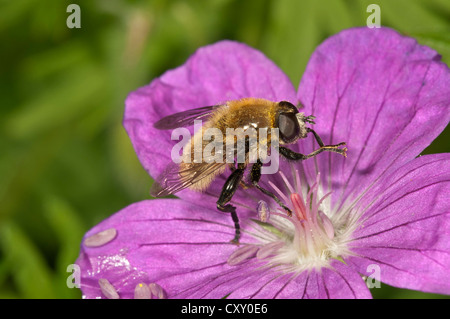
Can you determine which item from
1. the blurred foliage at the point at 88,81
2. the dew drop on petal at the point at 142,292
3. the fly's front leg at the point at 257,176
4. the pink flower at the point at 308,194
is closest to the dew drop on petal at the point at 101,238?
the pink flower at the point at 308,194

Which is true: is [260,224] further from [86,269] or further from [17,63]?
[17,63]

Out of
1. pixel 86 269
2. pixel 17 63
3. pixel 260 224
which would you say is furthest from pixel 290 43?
pixel 17 63

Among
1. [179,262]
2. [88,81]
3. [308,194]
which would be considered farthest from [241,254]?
[88,81]

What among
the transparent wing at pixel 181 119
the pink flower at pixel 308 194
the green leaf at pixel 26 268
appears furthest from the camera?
the green leaf at pixel 26 268

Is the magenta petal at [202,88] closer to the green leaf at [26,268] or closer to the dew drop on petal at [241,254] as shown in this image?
the dew drop on petal at [241,254]

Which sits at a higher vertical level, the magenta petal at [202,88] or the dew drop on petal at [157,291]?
the magenta petal at [202,88]

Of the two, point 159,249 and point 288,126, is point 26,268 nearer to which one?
point 159,249

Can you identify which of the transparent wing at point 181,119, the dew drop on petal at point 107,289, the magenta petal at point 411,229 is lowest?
the dew drop on petal at point 107,289

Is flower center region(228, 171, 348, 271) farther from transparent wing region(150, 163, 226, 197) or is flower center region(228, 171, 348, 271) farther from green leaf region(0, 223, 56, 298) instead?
green leaf region(0, 223, 56, 298)
